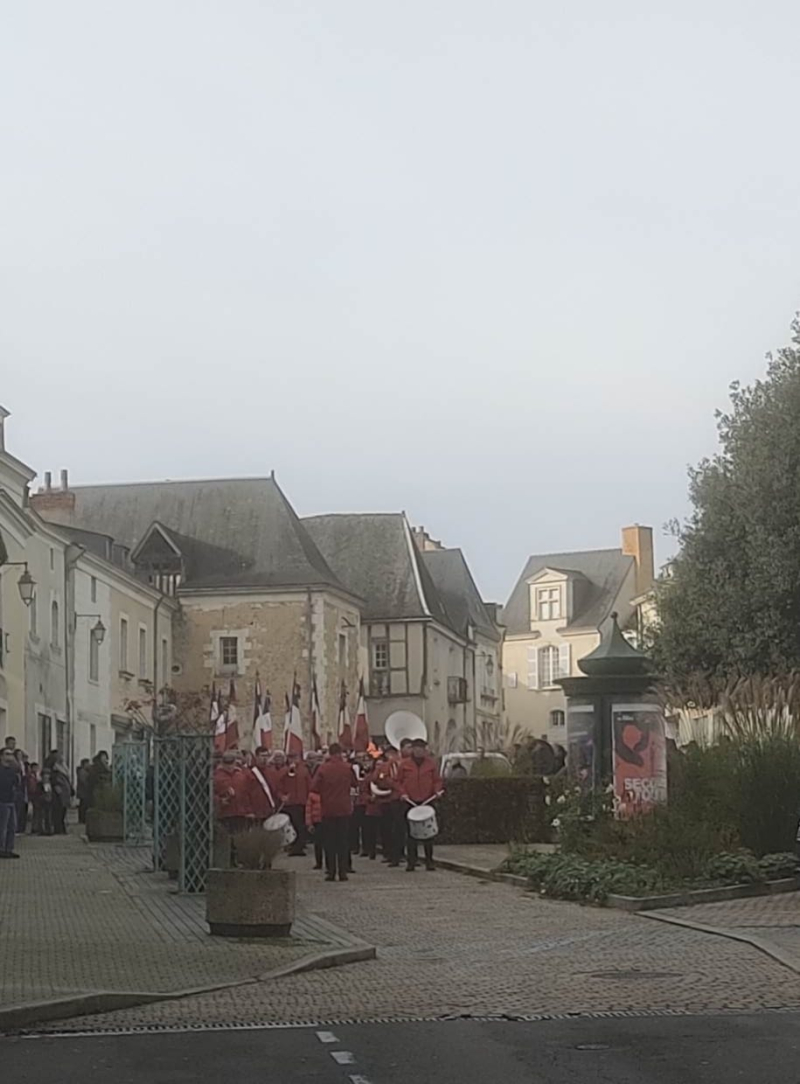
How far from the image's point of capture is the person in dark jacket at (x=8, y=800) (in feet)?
87.6

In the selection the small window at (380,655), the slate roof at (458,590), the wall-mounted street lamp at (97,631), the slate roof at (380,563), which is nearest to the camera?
the wall-mounted street lamp at (97,631)

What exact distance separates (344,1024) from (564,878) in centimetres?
955

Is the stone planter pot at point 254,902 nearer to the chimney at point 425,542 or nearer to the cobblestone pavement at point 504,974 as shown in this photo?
the cobblestone pavement at point 504,974

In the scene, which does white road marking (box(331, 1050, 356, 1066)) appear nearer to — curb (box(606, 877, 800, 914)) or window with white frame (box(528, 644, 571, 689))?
curb (box(606, 877, 800, 914))

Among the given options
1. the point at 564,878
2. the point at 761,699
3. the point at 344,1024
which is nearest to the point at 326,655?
the point at 761,699

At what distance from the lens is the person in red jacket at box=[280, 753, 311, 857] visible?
92.4ft

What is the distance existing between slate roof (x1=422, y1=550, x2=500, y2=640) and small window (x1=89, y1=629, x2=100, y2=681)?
30984 millimetres

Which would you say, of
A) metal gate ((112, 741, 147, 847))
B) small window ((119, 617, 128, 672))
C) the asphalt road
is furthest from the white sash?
small window ((119, 617, 128, 672))

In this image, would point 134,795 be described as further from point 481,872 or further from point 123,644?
point 123,644

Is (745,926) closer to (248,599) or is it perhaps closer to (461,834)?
(461,834)

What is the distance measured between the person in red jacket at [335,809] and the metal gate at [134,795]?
876 cm

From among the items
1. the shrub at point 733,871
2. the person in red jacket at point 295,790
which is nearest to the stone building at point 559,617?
the person in red jacket at point 295,790

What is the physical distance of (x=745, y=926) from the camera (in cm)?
1706

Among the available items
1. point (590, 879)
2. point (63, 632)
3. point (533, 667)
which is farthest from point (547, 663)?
point (590, 879)
